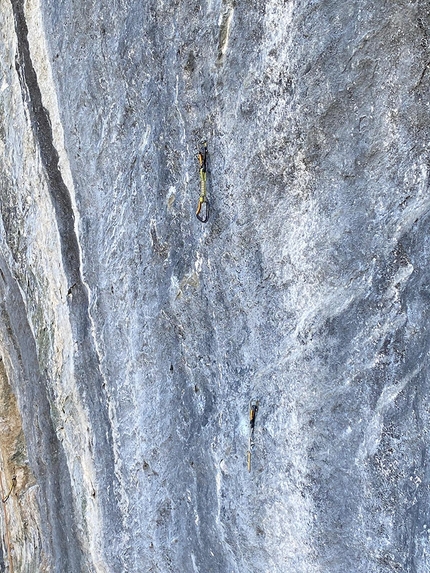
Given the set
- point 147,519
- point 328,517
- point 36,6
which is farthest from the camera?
point 147,519

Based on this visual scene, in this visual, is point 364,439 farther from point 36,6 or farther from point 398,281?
point 36,6

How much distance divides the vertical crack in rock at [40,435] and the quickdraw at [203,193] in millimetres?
985

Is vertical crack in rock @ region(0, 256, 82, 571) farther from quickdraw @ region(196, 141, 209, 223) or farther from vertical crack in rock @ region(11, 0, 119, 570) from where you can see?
quickdraw @ region(196, 141, 209, 223)

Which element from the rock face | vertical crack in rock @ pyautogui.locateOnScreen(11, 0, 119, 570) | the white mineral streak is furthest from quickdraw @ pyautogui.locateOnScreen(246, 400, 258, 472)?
the white mineral streak

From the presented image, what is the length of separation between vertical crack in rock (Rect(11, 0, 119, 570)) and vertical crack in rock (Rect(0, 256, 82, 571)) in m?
0.31

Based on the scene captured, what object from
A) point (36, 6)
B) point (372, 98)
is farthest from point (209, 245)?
point (36, 6)

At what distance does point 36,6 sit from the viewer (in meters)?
2.01

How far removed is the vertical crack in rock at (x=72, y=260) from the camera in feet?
6.86

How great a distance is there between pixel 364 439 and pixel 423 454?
0.17 meters

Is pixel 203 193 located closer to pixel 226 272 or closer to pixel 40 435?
pixel 226 272

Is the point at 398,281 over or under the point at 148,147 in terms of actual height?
under

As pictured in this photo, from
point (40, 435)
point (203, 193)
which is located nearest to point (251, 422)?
point (203, 193)

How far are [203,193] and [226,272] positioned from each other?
245 mm

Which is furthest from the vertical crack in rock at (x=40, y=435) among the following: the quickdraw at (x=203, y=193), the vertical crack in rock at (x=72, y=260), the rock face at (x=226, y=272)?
the quickdraw at (x=203, y=193)
